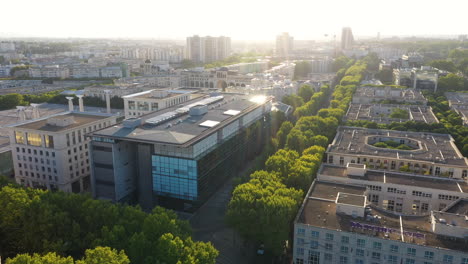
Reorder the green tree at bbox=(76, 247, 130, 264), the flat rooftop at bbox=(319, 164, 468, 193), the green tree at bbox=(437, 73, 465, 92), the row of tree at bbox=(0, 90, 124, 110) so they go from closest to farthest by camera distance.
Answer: the green tree at bbox=(76, 247, 130, 264)
the flat rooftop at bbox=(319, 164, 468, 193)
the row of tree at bbox=(0, 90, 124, 110)
the green tree at bbox=(437, 73, 465, 92)

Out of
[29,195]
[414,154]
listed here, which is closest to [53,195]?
[29,195]

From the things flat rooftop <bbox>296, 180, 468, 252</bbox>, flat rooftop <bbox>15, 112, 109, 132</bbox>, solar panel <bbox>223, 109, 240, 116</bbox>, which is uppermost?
solar panel <bbox>223, 109, 240, 116</bbox>

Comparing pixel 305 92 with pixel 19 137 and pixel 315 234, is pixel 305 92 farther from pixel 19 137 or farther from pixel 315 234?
pixel 315 234

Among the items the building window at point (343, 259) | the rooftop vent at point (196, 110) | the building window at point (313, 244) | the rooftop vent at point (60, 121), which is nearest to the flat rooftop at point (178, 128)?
the rooftop vent at point (196, 110)

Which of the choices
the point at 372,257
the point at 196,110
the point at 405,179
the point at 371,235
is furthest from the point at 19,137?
the point at 405,179

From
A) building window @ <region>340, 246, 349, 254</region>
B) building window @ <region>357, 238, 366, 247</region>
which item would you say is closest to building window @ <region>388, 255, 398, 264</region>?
building window @ <region>357, 238, 366, 247</region>

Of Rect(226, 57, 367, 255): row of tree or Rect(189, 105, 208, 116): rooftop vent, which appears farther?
Rect(189, 105, 208, 116): rooftop vent

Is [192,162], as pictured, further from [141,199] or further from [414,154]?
[414,154]

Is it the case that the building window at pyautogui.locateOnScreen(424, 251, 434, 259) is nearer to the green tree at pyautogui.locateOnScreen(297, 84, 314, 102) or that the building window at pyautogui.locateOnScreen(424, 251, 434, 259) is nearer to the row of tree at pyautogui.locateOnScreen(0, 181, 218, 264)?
the row of tree at pyautogui.locateOnScreen(0, 181, 218, 264)
